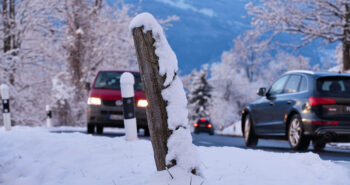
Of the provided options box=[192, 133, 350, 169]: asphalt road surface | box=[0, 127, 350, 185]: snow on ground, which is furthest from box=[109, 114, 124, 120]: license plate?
box=[0, 127, 350, 185]: snow on ground

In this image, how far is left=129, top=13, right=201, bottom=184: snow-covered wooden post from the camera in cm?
424

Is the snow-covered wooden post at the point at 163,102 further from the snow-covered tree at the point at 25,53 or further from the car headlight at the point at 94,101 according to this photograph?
the snow-covered tree at the point at 25,53

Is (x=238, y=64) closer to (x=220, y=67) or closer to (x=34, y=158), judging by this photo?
(x=220, y=67)

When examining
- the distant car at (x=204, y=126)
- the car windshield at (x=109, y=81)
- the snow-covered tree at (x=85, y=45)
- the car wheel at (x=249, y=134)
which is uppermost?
the snow-covered tree at (x=85, y=45)

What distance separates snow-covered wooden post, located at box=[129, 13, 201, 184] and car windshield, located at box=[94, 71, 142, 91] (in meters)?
9.94

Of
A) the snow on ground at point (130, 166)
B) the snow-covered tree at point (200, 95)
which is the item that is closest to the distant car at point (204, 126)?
the snow-covered tree at point (200, 95)

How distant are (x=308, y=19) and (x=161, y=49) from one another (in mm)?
21949

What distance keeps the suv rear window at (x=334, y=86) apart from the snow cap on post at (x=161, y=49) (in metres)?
6.17

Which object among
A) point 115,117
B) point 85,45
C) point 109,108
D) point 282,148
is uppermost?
point 85,45

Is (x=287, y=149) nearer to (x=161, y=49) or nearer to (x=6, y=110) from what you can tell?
(x=6, y=110)

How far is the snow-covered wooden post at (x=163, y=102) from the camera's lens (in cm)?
424

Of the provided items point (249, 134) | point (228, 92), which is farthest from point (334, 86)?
point (228, 92)

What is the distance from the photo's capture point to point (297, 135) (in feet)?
33.9

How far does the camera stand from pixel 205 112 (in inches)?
3027
